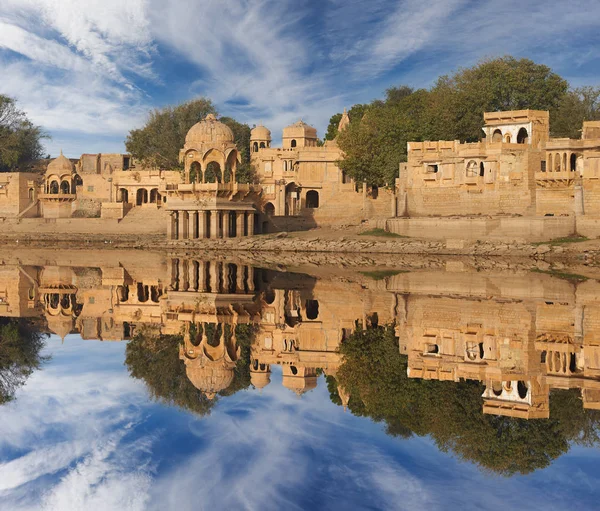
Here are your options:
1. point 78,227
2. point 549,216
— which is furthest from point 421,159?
point 78,227

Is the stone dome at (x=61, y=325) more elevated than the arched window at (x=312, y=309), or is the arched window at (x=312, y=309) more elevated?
the arched window at (x=312, y=309)

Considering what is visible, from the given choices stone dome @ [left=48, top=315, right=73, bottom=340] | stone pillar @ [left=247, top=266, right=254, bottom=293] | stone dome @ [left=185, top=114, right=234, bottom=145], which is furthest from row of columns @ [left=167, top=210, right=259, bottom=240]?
stone dome @ [left=48, top=315, right=73, bottom=340]

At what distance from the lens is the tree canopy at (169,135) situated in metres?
57.8

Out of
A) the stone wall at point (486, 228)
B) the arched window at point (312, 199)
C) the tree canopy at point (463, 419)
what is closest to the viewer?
the tree canopy at point (463, 419)

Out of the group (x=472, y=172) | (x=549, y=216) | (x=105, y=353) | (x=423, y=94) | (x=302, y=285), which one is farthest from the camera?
(x=423, y=94)

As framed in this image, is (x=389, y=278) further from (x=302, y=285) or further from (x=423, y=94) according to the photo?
(x=423, y=94)

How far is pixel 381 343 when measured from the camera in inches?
533

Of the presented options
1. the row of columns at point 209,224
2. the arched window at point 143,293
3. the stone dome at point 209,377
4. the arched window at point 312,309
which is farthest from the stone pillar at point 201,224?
the stone dome at point 209,377

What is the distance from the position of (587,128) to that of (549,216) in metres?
4.52

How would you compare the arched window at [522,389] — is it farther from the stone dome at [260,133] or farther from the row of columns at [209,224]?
the stone dome at [260,133]

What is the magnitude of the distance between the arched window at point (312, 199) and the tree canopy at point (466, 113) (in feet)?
20.5

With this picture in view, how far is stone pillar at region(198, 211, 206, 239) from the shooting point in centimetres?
4375

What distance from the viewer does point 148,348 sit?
13.2m

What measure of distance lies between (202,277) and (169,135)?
33.8 m
